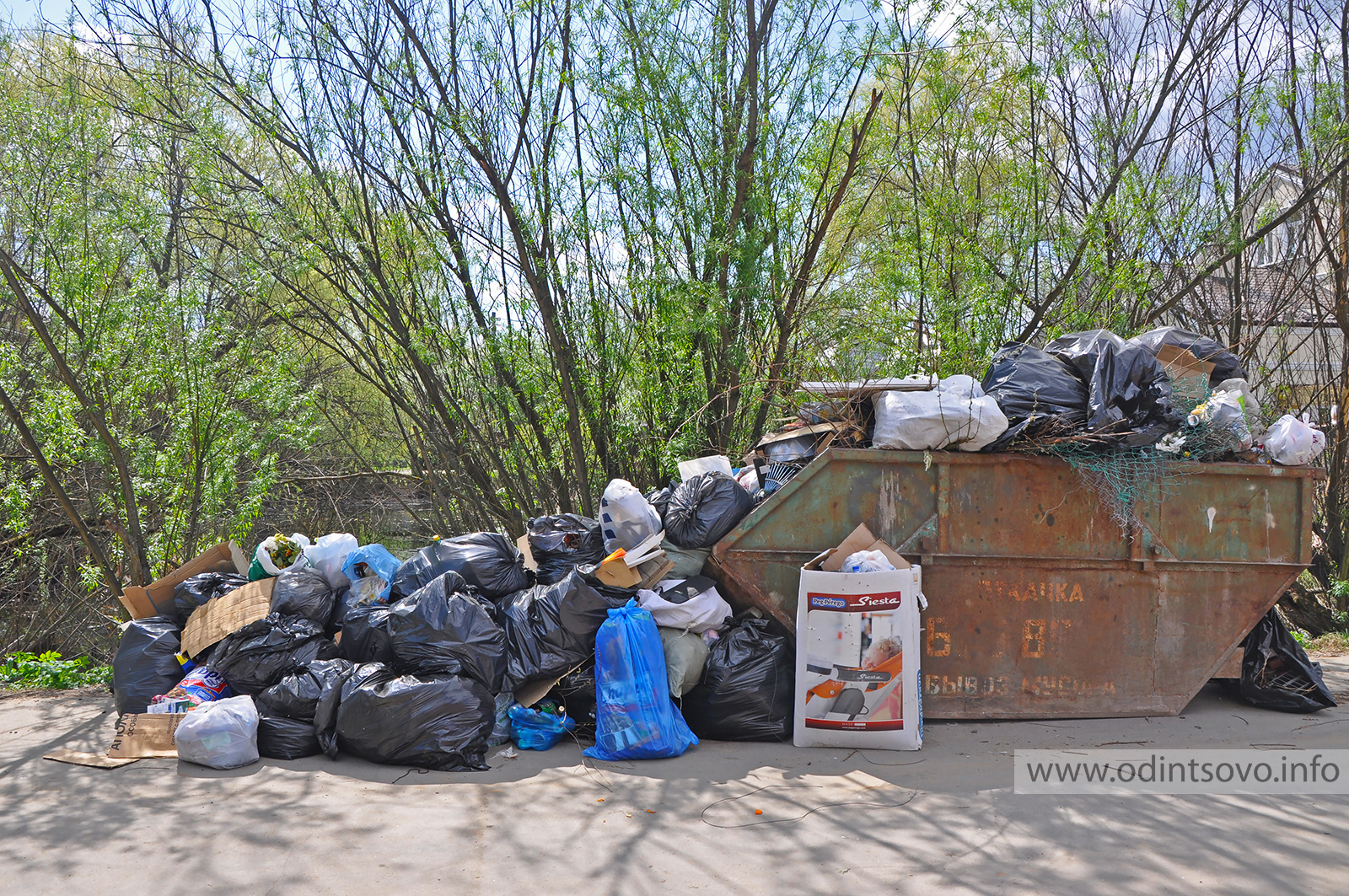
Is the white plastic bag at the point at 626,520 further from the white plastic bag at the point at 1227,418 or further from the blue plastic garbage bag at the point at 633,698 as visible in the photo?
the white plastic bag at the point at 1227,418

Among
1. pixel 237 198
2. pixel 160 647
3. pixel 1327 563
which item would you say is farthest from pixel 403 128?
pixel 1327 563

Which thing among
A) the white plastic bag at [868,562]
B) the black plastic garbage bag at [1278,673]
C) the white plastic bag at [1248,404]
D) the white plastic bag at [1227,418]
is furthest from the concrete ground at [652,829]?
the white plastic bag at [1248,404]

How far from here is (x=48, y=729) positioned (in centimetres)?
414

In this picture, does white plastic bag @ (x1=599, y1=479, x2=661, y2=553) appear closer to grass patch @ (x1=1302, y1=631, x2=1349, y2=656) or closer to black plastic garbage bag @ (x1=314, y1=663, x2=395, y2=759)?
black plastic garbage bag @ (x1=314, y1=663, x2=395, y2=759)

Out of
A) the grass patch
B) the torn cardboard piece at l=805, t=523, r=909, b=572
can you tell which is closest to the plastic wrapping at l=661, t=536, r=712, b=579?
the torn cardboard piece at l=805, t=523, r=909, b=572

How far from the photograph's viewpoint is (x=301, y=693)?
367cm

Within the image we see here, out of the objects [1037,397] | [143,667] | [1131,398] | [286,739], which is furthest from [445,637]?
[1131,398]

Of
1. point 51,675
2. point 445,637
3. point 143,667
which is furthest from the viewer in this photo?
point 51,675

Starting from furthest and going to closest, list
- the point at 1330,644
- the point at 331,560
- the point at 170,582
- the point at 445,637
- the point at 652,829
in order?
the point at 1330,644 < the point at 170,582 < the point at 331,560 < the point at 445,637 < the point at 652,829

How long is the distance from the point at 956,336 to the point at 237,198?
564 cm

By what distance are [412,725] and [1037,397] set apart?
10.4 feet

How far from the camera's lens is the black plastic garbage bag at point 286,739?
141 inches

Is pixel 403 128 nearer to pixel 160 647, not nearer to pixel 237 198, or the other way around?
pixel 237 198

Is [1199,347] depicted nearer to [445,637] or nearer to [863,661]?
[863,661]
